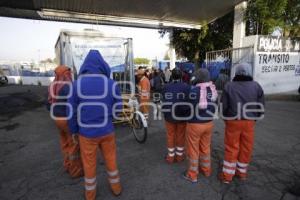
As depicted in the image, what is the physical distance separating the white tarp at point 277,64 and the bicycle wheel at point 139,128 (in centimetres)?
904

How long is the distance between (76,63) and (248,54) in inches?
378

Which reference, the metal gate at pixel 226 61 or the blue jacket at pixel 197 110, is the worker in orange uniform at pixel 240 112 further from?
the metal gate at pixel 226 61

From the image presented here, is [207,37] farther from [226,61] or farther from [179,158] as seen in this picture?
[179,158]

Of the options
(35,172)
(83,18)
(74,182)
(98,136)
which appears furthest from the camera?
(83,18)

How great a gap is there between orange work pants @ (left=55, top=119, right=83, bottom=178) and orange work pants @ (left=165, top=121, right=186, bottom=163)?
167cm

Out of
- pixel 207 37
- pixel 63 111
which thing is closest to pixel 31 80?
pixel 207 37

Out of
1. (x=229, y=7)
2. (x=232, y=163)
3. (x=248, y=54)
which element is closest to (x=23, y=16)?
(x=229, y=7)

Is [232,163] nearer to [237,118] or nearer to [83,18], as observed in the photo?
[237,118]

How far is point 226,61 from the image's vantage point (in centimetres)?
1412

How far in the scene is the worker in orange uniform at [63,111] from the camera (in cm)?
385

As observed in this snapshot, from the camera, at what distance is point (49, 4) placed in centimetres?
1288

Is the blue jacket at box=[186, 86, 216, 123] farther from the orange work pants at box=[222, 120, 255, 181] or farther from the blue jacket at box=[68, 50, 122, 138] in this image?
the blue jacket at box=[68, 50, 122, 138]

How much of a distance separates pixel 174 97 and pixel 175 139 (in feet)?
2.89

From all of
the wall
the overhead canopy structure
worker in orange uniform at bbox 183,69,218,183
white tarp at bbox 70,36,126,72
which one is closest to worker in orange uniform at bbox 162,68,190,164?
worker in orange uniform at bbox 183,69,218,183
